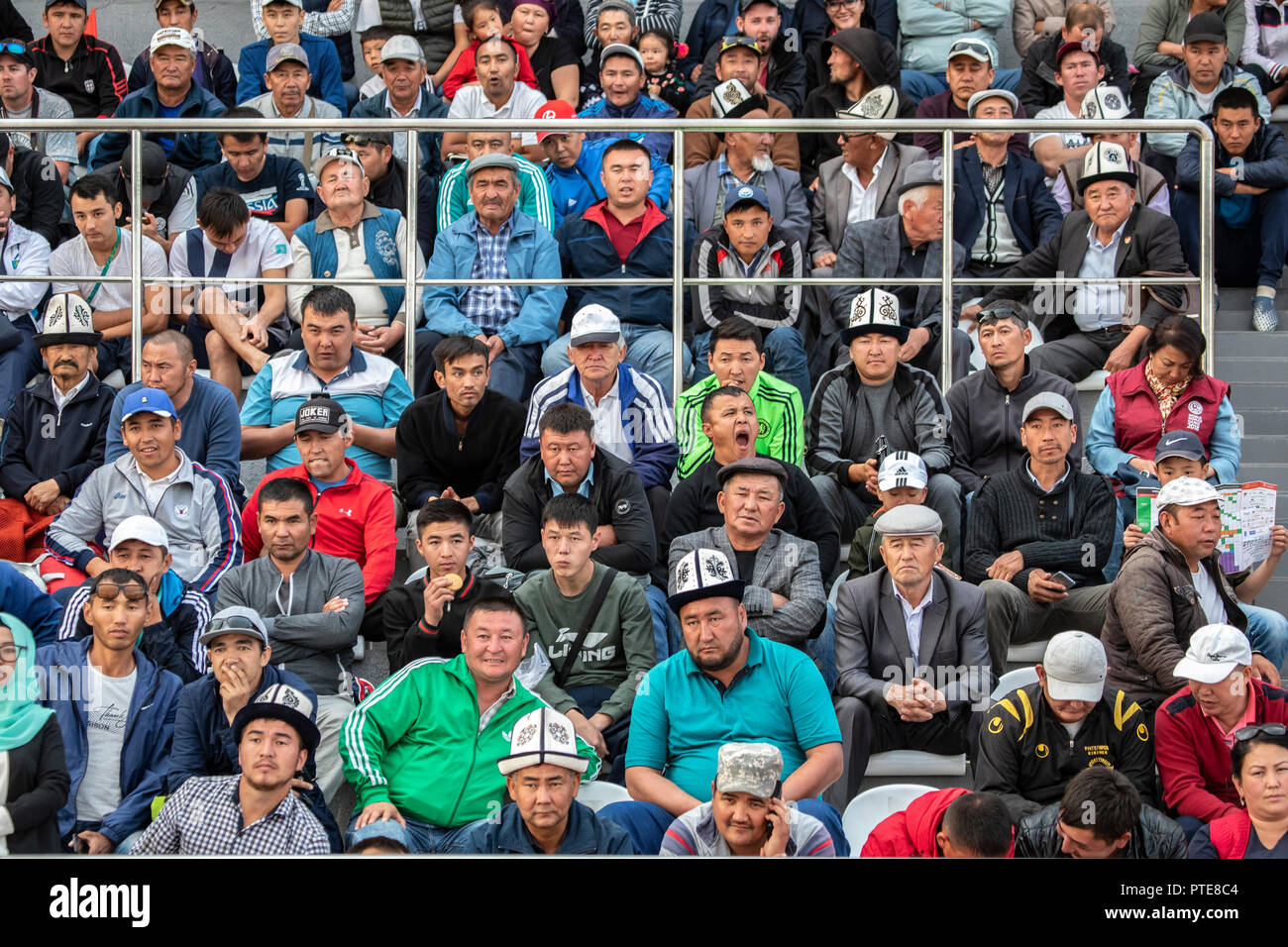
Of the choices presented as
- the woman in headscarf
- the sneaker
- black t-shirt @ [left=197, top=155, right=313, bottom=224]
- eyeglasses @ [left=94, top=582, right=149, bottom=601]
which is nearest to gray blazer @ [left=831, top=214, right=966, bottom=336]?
the sneaker

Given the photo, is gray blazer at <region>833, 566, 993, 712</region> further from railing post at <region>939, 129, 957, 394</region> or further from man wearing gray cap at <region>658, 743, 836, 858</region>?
railing post at <region>939, 129, 957, 394</region>

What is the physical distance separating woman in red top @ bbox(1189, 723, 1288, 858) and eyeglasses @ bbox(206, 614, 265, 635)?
3.37 metres

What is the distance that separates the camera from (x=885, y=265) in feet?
28.9

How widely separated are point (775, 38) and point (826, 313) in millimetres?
2829

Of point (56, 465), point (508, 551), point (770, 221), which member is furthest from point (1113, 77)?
point (56, 465)

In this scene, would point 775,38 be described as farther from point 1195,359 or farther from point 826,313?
point 1195,359

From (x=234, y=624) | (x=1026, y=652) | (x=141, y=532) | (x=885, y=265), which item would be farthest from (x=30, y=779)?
(x=885, y=265)

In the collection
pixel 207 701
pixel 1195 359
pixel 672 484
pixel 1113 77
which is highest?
pixel 1113 77

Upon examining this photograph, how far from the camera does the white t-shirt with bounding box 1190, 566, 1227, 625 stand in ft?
24.5

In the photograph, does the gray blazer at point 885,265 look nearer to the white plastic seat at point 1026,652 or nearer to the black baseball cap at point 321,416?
the white plastic seat at point 1026,652

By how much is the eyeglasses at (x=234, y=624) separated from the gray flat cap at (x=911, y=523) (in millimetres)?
2430

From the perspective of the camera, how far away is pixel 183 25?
37.2ft

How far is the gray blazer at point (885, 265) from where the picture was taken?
28.6ft
